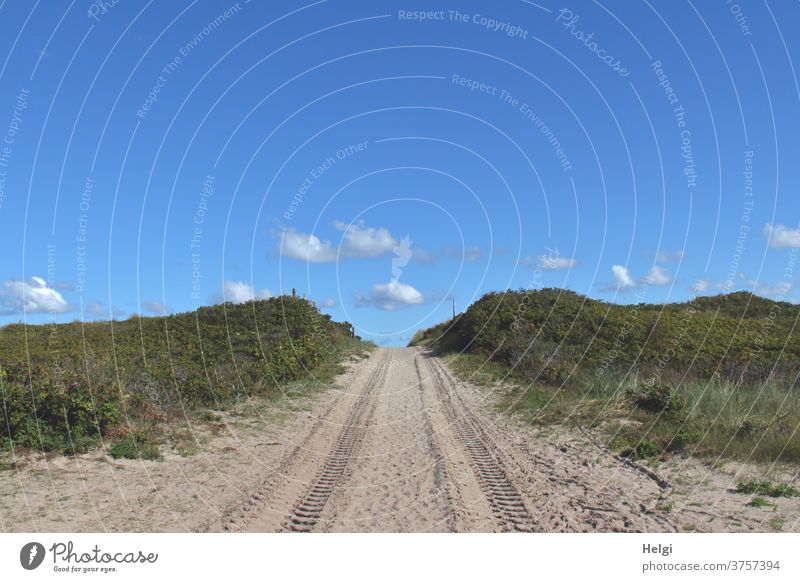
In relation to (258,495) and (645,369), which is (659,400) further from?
(258,495)

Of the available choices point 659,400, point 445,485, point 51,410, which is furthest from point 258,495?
point 659,400

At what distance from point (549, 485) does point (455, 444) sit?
3027 mm

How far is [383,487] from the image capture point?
8.30 metres

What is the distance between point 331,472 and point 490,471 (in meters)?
2.29

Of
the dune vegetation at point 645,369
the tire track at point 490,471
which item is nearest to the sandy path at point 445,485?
the tire track at point 490,471

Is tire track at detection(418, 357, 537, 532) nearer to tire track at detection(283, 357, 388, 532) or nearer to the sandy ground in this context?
the sandy ground

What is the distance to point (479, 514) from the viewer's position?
7047 mm

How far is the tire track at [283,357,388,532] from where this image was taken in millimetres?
6938

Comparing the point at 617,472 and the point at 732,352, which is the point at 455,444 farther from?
the point at 732,352
